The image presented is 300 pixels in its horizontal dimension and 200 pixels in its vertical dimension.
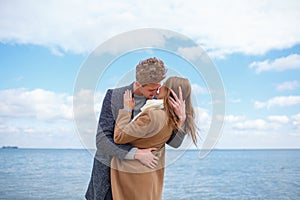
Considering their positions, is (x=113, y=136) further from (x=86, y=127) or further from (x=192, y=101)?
(x=192, y=101)

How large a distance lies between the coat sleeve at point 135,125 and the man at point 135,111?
54 mm

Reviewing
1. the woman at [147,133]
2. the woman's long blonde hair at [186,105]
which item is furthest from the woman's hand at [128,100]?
the woman's long blonde hair at [186,105]

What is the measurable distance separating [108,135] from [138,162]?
0.51ft

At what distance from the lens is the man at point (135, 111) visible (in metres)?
1.59

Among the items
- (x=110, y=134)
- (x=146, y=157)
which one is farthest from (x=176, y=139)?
(x=110, y=134)

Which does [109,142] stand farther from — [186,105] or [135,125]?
[186,105]

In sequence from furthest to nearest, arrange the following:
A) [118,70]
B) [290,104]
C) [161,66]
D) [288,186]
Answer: [290,104], [288,186], [118,70], [161,66]

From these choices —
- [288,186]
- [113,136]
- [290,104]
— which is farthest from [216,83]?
[290,104]

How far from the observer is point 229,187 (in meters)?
21.2

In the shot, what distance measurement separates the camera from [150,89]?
5.29 ft

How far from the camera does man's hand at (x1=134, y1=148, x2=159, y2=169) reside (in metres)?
1.72

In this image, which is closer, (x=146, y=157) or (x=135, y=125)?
(x=135, y=125)

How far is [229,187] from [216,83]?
2015cm

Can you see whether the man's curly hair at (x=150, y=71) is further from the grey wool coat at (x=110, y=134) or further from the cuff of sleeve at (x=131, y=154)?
the cuff of sleeve at (x=131, y=154)
